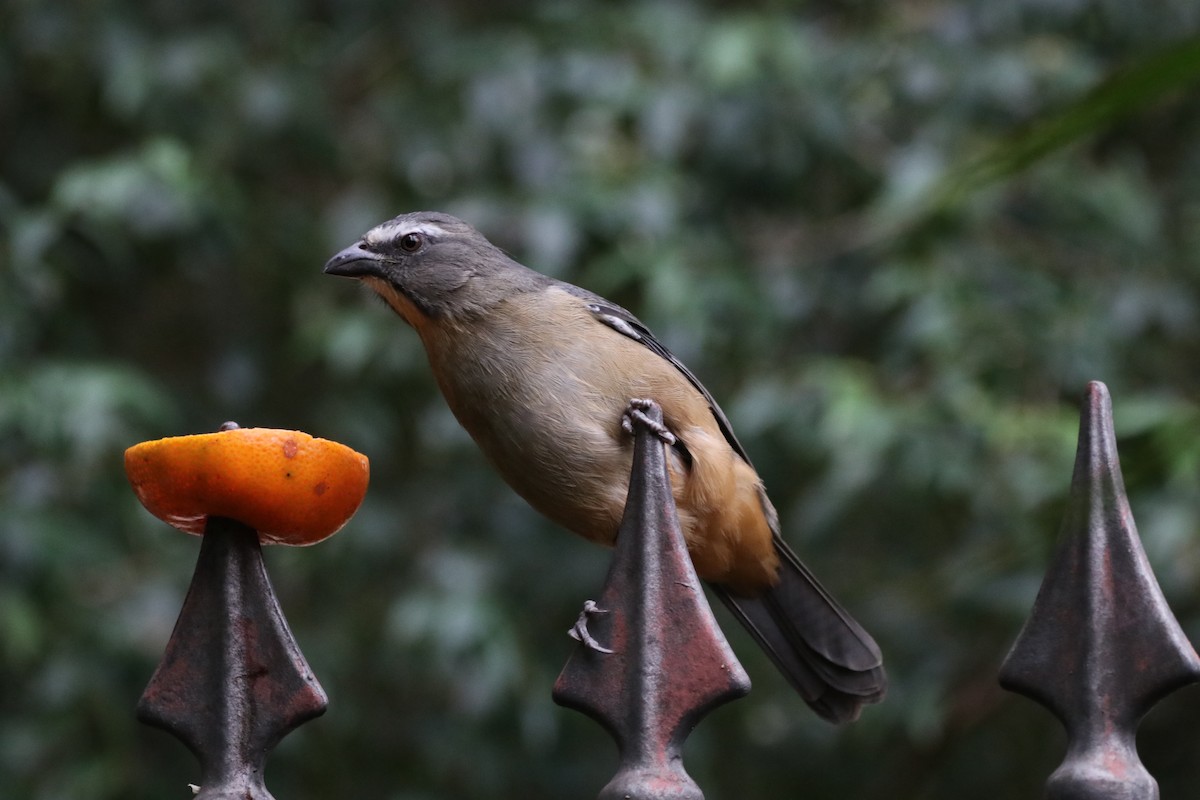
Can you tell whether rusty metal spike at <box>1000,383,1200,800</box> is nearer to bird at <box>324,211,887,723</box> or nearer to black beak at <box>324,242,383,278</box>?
bird at <box>324,211,887,723</box>

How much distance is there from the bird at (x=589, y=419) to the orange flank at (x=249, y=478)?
978 mm

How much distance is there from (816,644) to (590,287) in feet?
6.48

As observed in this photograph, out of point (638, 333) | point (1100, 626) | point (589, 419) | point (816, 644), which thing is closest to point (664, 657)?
point (1100, 626)

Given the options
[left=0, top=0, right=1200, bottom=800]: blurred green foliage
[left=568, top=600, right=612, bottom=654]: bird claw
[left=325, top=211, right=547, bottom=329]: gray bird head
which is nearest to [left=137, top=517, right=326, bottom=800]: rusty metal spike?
A: [left=568, top=600, right=612, bottom=654]: bird claw

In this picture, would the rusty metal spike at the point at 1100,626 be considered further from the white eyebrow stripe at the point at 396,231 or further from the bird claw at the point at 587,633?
the white eyebrow stripe at the point at 396,231

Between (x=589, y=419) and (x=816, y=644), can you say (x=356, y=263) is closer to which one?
(x=589, y=419)

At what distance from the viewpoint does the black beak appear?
116 inches

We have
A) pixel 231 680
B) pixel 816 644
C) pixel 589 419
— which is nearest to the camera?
pixel 231 680

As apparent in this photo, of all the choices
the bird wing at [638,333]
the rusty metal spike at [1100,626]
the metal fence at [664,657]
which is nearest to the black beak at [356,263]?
the bird wing at [638,333]

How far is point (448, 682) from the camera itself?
4609 mm

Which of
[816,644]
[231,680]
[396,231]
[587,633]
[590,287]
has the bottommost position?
[231,680]

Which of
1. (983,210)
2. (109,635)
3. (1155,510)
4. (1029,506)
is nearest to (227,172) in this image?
(109,635)

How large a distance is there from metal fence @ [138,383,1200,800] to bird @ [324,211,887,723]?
1.05 meters

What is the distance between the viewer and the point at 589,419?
8.61 feet
